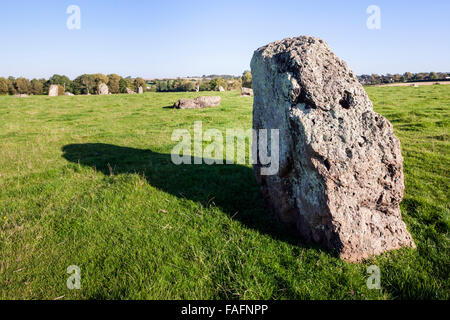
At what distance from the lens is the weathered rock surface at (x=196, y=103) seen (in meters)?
25.2

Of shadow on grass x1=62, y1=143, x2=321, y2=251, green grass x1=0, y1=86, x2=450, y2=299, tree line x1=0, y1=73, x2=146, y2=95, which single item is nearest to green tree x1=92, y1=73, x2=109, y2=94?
tree line x1=0, y1=73, x2=146, y2=95

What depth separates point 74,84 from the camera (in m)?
73.6

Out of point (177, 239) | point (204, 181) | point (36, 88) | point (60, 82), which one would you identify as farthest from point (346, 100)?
point (60, 82)

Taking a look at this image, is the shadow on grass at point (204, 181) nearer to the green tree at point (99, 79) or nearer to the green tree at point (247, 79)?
the green tree at point (247, 79)

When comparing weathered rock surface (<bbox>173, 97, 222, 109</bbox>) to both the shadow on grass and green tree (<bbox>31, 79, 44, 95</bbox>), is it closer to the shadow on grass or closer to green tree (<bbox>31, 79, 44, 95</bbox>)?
the shadow on grass

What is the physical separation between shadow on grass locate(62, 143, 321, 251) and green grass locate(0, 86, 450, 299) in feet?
0.11

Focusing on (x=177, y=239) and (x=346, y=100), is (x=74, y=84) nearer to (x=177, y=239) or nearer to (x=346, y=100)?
(x=177, y=239)

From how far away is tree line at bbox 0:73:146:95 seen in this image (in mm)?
63344

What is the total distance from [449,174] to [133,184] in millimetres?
9082

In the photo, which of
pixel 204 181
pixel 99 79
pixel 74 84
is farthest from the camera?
pixel 99 79

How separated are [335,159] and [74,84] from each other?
86253 mm
